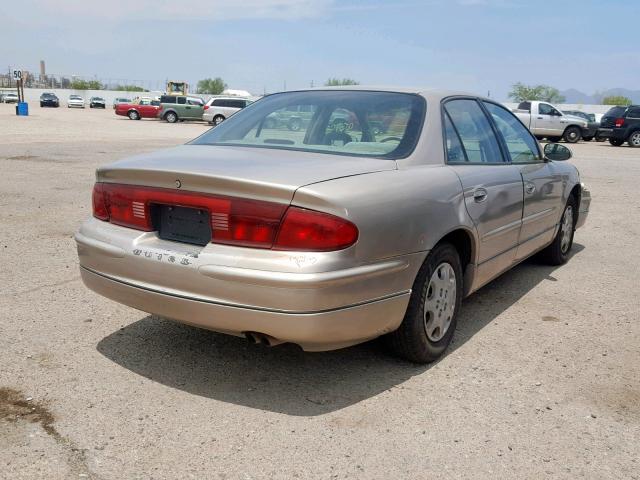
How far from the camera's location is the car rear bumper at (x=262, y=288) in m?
2.68

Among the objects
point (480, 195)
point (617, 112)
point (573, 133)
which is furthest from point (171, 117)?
point (480, 195)

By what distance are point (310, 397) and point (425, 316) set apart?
0.77m

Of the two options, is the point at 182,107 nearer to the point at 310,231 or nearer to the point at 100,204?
the point at 100,204

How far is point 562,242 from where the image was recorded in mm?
5805

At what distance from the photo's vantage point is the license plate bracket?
2.91m

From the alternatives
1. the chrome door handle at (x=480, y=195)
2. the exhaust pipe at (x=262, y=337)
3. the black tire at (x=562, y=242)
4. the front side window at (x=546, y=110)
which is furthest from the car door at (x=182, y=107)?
the exhaust pipe at (x=262, y=337)

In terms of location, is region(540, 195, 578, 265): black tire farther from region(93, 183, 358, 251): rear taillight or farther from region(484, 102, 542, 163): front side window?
region(93, 183, 358, 251): rear taillight

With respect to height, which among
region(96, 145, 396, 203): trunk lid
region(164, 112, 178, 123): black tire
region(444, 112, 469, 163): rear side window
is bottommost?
region(164, 112, 178, 123): black tire

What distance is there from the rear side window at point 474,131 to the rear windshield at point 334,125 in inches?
14.2

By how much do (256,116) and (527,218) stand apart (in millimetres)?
2091

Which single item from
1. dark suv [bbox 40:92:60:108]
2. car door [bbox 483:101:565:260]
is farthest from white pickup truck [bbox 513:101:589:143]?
dark suv [bbox 40:92:60:108]

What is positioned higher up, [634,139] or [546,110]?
[546,110]

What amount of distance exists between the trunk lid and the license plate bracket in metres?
0.11

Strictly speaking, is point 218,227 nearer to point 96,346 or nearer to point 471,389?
point 96,346
